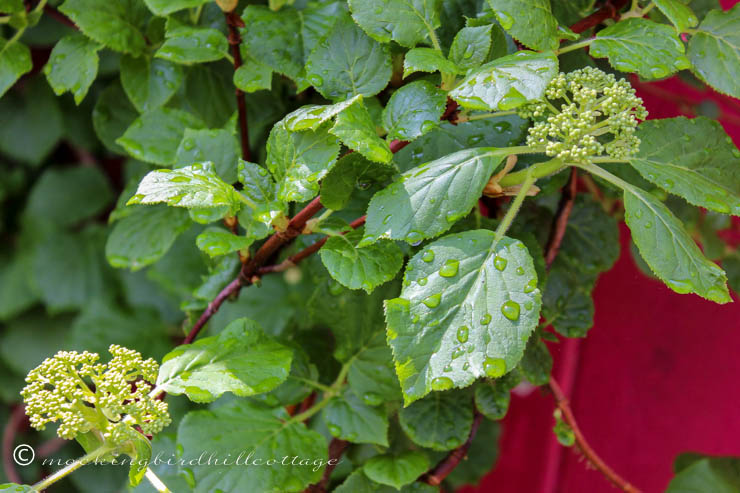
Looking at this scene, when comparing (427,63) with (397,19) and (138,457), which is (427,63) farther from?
(138,457)

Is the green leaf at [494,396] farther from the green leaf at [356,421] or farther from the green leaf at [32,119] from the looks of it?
the green leaf at [32,119]

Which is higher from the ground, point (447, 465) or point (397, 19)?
point (397, 19)

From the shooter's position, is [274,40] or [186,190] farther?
[274,40]

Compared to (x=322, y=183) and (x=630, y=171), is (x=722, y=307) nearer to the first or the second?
(x=630, y=171)

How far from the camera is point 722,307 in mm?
723

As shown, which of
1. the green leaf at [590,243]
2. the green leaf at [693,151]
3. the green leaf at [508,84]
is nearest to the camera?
the green leaf at [508,84]

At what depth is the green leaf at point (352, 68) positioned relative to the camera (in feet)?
1.69

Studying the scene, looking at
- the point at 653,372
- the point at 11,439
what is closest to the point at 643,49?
the point at 653,372

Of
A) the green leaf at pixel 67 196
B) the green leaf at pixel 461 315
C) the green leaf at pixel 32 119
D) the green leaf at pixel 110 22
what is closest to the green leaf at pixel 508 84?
the green leaf at pixel 461 315

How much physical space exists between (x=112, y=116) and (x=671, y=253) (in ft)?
2.16

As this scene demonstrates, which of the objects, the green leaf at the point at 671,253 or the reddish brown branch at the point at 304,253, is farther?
the reddish brown branch at the point at 304,253

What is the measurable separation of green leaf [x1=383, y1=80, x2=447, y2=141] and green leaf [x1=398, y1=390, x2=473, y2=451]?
0.30 m

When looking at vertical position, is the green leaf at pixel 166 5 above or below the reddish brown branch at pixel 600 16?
above

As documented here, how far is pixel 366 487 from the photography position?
62 centimetres
